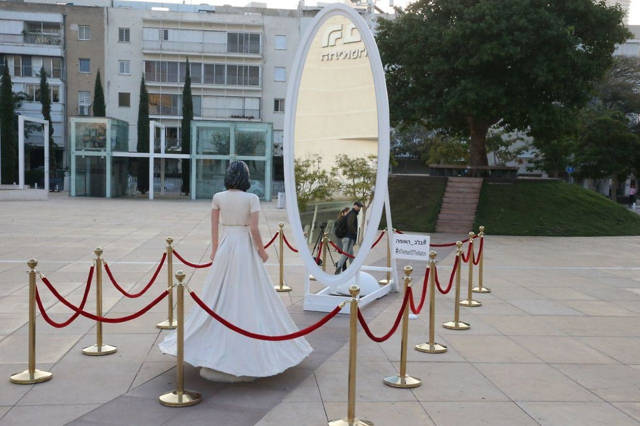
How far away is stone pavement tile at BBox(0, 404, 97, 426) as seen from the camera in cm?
489

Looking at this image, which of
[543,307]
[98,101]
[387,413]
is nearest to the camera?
[387,413]

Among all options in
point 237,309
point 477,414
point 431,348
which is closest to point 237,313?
point 237,309

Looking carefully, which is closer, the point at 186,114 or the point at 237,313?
the point at 237,313

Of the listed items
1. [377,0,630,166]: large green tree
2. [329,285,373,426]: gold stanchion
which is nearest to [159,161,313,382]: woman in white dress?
[329,285,373,426]: gold stanchion

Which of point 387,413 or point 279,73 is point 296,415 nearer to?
point 387,413

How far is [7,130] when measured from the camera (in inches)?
1777

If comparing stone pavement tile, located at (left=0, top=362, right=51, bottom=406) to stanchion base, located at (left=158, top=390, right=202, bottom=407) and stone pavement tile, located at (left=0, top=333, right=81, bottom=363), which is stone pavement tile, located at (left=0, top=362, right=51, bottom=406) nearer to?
stone pavement tile, located at (left=0, top=333, right=81, bottom=363)

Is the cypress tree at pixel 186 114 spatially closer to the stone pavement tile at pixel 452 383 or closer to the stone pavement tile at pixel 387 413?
the stone pavement tile at pixel 452 383

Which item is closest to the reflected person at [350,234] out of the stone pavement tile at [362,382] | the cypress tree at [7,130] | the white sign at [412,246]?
the white sign at [412,246]

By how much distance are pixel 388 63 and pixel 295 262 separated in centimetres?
1541

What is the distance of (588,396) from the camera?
5746mm

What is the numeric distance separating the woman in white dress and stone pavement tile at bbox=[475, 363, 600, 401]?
1.99 meters

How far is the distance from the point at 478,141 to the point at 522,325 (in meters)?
20.8

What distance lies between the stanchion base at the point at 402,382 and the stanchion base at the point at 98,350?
9.78 feet
